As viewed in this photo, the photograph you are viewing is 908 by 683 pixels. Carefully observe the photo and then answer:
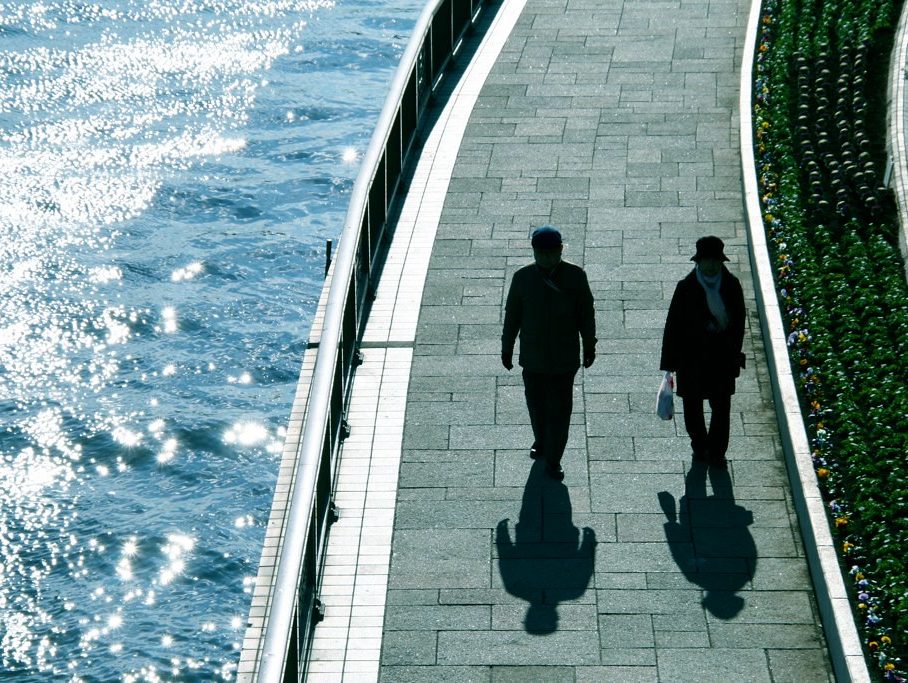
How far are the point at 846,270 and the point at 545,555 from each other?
4499mm

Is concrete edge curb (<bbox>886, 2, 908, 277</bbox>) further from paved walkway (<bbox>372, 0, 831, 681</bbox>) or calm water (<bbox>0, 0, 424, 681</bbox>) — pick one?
calm water (<bbox>0, 0, 424, 681</bbox>)

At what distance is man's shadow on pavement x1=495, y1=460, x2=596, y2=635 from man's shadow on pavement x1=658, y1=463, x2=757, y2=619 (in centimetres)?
56

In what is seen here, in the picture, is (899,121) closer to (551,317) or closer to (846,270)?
(846,270)

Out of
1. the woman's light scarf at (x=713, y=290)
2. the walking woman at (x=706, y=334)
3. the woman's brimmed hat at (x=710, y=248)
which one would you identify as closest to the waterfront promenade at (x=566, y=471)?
the walking woman at (x=706, y=334)

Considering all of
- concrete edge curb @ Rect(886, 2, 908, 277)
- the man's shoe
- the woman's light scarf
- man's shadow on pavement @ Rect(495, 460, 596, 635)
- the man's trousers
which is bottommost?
man's shadow on pavement @ Rect(495, 460, 596, 635)

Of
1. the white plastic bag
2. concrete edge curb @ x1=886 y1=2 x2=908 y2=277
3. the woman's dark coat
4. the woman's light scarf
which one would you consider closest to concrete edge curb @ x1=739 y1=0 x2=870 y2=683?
the woman's dark coat

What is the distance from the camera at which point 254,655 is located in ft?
24.4

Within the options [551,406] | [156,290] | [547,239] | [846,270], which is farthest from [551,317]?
[156,290]

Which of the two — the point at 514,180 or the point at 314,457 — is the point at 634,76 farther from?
the point at 314,457

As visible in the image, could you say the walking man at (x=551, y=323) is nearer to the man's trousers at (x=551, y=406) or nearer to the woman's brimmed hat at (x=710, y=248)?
the man's trousers at (x=551, y=406)

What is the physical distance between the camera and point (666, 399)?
9.10m

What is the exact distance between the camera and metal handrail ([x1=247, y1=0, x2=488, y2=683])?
6898mm

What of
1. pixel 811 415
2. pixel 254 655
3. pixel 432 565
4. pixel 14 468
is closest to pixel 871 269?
pixel 811 415

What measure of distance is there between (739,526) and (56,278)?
65.1 ft
